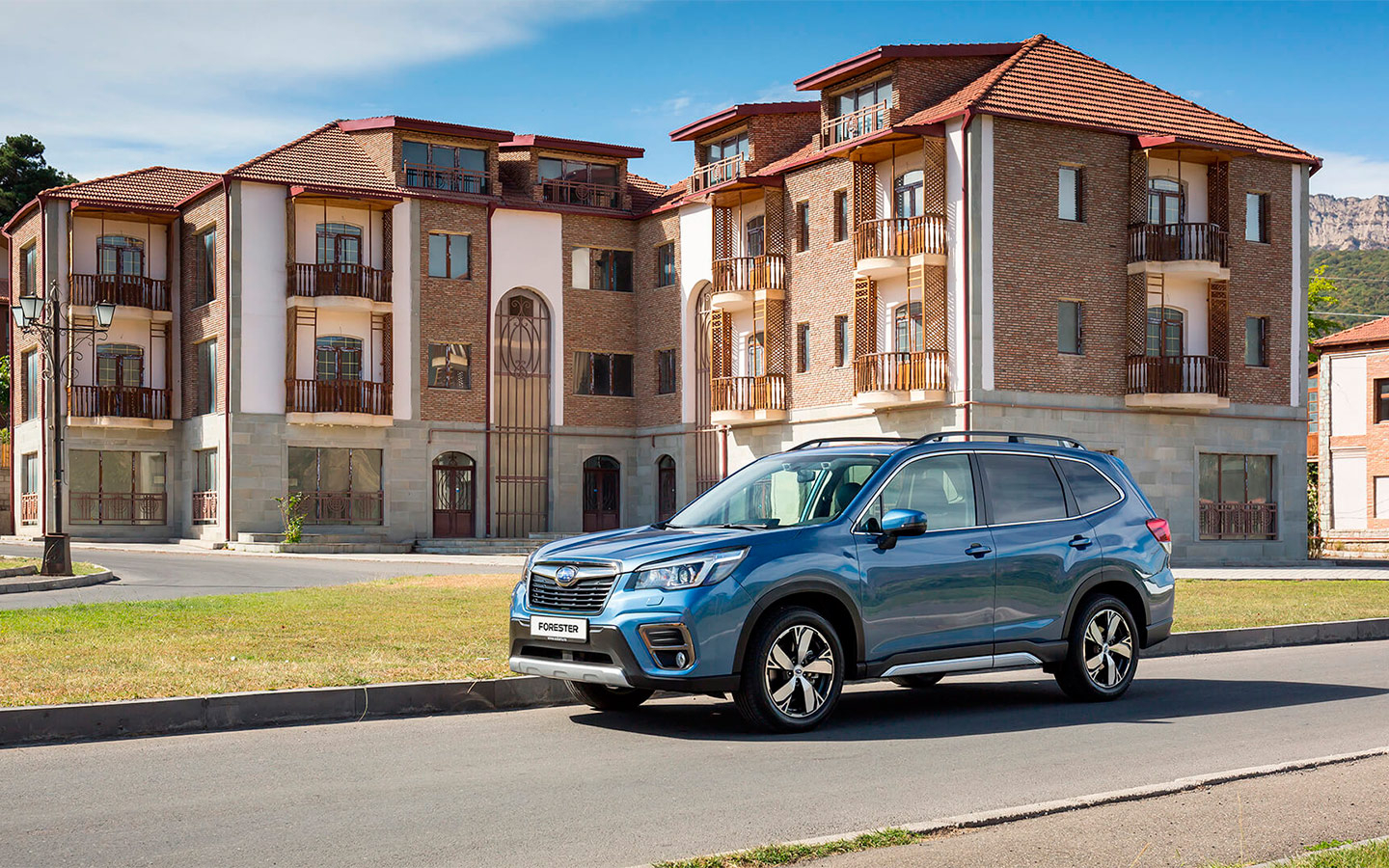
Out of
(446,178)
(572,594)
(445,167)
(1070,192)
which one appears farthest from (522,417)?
(572,594)

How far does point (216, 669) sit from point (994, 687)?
6120 mm

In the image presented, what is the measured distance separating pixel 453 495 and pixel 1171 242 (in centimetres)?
2202

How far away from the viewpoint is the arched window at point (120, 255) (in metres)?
45.6

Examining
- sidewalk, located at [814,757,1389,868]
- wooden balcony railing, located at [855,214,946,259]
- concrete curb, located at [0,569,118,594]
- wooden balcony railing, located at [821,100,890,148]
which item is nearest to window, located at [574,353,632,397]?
wooden balcony railing, located at [821,100,890,148]

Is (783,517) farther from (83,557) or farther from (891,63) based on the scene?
(891,63)

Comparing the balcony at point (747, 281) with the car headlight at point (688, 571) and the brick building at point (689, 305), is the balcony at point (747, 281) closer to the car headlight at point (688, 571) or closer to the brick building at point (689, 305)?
the brick building at point (689, 305)

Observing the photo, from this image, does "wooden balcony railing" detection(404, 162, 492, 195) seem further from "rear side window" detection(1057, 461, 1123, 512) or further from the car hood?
the car hood

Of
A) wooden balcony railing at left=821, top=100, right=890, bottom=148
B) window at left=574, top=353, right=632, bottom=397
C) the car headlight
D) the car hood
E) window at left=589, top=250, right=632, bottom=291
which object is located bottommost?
the car headlight

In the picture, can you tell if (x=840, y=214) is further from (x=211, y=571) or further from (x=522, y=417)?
(x=211, y=571)

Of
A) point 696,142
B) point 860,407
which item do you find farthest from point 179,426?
point 860,407

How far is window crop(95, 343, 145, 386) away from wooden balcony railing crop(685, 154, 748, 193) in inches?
706

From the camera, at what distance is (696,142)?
153 feet

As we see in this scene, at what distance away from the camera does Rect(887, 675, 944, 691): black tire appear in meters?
11.1

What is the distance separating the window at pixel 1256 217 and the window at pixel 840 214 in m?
10.7
